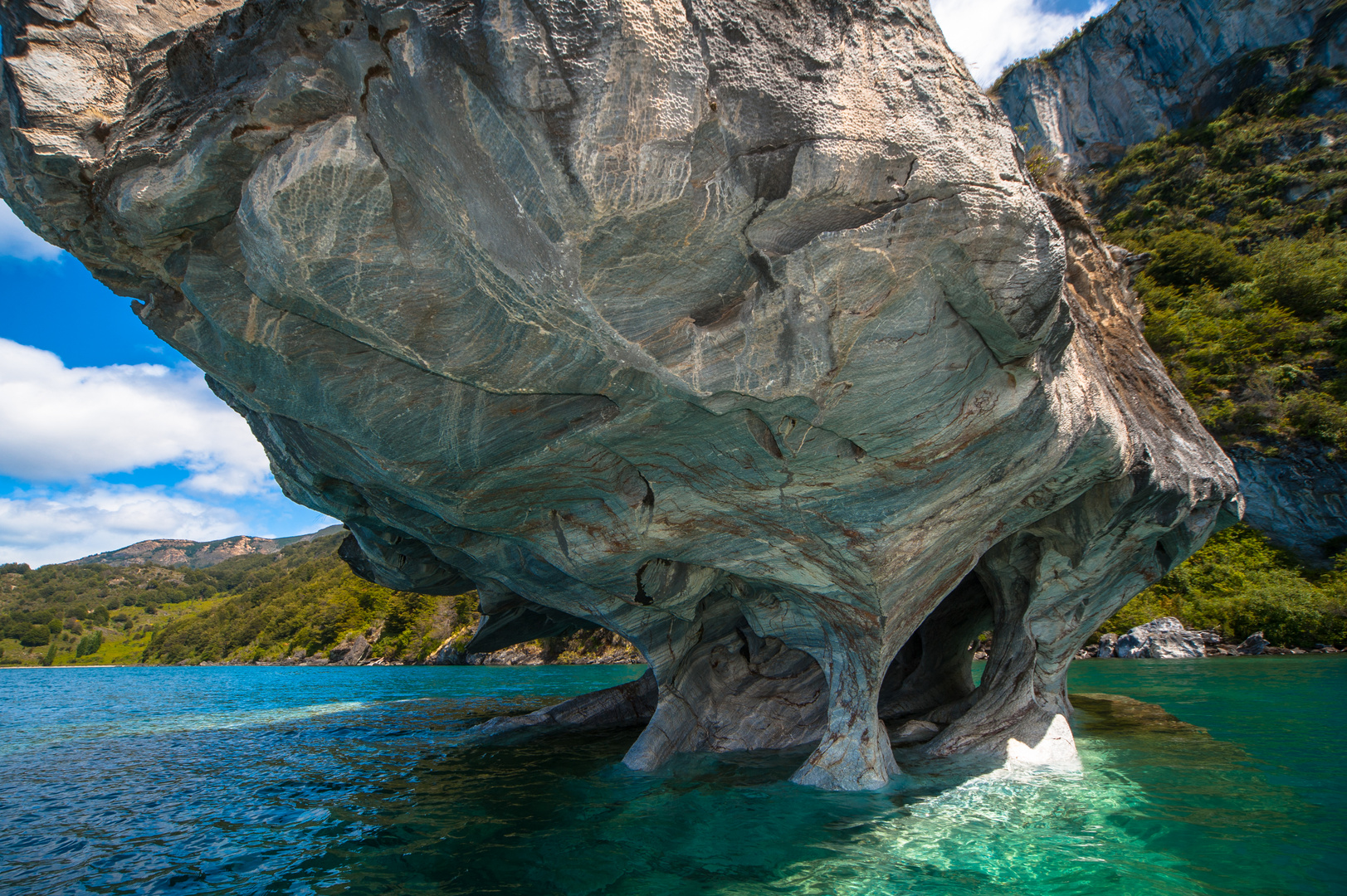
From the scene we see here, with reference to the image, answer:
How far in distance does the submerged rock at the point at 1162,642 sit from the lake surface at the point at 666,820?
53.2 ft

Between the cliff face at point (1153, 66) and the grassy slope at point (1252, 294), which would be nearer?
the grassy slope at point (1252, 294)

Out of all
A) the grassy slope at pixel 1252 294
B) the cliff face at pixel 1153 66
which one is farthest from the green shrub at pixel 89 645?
the cliff face at pixel 1153 66

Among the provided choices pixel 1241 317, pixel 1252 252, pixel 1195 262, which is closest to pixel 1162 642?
pixel 1241 317

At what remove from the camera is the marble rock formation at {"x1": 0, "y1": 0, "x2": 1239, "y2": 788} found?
4.94 m

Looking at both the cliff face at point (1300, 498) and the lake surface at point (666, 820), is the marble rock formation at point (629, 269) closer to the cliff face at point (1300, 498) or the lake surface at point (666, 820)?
the lake surface at point (666, 820)

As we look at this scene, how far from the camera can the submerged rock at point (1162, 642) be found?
28.5 metres

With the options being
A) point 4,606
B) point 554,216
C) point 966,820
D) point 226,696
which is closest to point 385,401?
point 554,216

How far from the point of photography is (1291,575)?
97.5 ft

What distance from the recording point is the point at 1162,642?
29.0 meters

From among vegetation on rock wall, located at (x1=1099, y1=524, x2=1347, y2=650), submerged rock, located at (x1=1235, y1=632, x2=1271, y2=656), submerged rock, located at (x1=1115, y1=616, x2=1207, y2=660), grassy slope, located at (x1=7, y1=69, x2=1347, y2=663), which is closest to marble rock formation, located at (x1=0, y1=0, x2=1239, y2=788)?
Result: grassy slope, located at (x1=7, y1=69, x2=1347, y2=663)

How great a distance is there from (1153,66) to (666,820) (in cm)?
8006

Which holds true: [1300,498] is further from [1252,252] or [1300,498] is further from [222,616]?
[222,616]

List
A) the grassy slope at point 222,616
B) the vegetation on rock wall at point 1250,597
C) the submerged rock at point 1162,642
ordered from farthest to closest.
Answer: the grassy slope at point 222,616, the submerged rock at point 1162,642, the vegetation on rock wall at point 1250,597

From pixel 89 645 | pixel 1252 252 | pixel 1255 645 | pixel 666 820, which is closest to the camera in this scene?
pixel 666 820
